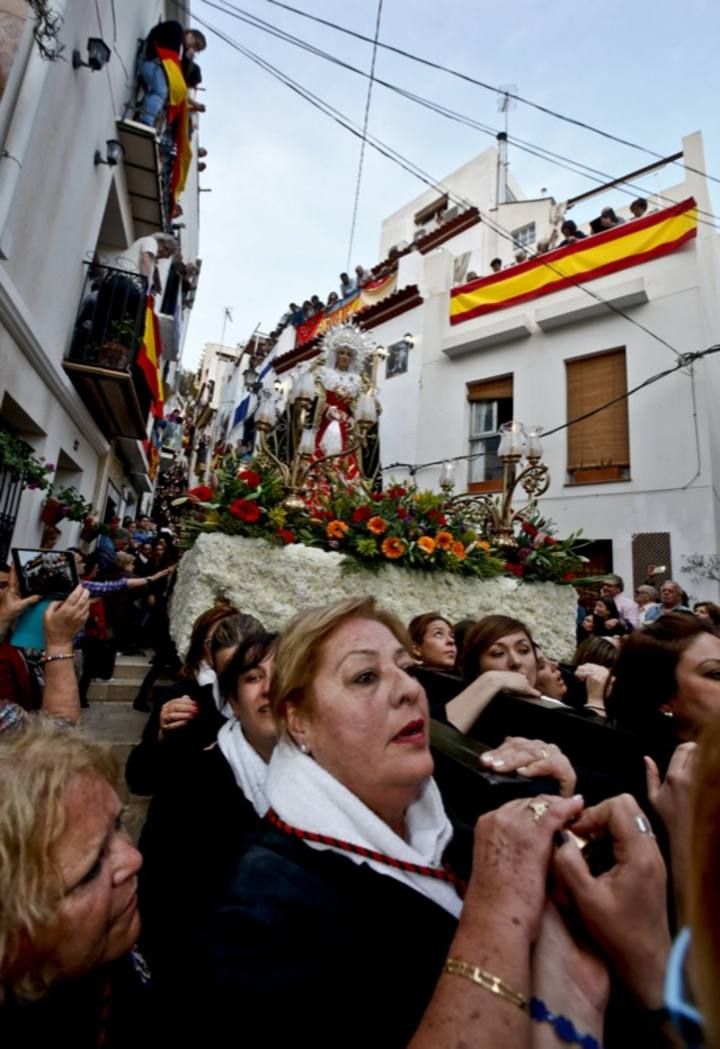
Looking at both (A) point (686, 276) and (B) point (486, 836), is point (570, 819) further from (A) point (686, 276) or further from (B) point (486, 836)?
(A) point (686, 276)

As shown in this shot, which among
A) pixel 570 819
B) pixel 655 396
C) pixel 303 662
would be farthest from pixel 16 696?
pixel 655 396

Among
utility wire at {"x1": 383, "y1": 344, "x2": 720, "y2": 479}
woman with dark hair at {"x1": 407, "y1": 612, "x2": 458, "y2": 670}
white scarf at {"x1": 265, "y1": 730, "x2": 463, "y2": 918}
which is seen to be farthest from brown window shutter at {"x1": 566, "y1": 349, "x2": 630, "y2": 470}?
white scarf at {"x1": 265, "y1": 730, "x2": 463, "y2": 918}

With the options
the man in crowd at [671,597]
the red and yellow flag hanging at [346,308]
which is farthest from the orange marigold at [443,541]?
the red and yellow flag hanging at [346,308]

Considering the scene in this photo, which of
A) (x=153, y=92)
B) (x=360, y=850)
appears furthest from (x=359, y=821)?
(x=153, y=92)

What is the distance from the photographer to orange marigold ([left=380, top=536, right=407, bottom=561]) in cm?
371

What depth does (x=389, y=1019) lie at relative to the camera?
0.83 metres

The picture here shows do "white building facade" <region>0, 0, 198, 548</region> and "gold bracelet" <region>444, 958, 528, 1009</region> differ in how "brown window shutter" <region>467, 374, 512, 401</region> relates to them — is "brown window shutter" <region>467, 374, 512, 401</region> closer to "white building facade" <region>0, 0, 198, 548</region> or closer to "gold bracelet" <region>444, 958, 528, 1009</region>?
"white building facade" <region>0, 0, 198, 548</region>

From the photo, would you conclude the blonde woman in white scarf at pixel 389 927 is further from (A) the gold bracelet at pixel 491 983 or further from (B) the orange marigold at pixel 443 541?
(B) the orange marigold at pixel 443 541

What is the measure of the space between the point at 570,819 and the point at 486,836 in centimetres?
15

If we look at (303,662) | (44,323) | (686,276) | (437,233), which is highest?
(437,233)

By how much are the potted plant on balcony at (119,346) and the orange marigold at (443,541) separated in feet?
18.1

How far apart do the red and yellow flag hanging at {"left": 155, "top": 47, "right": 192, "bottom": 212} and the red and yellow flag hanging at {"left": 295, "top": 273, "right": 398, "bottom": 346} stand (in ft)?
18.3

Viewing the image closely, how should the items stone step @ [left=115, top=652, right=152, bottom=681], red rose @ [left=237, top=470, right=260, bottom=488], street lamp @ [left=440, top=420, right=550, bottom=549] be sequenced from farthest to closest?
stone step @ [left=115, top=652, right=152, bottom=681] < street lamp @ [left=440, top=420, right=550, bottom=549] < red rose @ [left=237, top=470, right=260, bottom=488]

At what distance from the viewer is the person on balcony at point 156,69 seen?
27.6 feet
